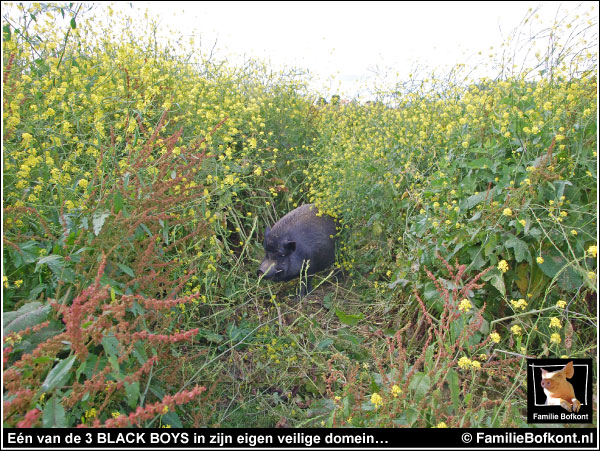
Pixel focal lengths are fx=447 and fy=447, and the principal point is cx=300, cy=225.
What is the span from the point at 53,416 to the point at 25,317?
1.31ft

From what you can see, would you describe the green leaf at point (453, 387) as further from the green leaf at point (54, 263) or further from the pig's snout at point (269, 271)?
the pig's snout at point (269, 271)

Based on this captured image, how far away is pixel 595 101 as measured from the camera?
2123mm

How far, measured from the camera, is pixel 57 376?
142 centimetres

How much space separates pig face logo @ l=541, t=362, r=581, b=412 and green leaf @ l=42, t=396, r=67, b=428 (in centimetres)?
170

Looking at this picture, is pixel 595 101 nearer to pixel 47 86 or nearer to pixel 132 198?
pixel 132 198

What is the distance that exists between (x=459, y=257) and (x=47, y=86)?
242 cm

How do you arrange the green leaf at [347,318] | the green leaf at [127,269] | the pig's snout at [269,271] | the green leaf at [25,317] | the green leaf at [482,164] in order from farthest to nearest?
the pig's snout at [269,271] → the green leaf at [347,318] → the green leaf at [482,164] → the green leaf at [127,269] → the green leaf at [25,317]

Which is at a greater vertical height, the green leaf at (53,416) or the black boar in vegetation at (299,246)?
the black boar in vegetation at (299,246)

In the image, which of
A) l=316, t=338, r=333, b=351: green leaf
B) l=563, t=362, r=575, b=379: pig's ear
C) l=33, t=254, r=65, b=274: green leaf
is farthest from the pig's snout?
l=563, t=362, r=575, b=379: pig's ear

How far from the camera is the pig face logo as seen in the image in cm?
162

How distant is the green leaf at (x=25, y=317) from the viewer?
5.16 feet

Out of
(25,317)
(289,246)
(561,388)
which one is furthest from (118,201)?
(561,388)
